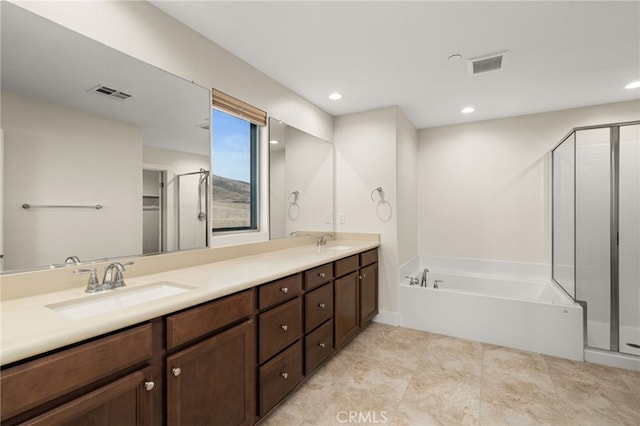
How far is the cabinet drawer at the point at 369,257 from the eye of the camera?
2873 millimetres

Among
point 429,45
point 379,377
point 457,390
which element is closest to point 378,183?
point 429,45

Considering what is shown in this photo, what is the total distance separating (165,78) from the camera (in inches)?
69.4

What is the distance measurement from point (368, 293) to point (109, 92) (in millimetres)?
2582

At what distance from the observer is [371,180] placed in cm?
332

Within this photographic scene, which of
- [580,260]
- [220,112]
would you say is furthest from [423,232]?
[220,112]

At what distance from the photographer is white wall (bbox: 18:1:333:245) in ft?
4.59

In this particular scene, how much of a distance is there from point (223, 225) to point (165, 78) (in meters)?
1.01

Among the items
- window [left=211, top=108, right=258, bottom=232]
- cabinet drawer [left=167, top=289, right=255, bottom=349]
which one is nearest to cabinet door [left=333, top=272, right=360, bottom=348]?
window [left=211, top=108, right=258, bottom=232]

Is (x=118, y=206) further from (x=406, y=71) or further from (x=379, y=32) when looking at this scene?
(x=406, y=71)

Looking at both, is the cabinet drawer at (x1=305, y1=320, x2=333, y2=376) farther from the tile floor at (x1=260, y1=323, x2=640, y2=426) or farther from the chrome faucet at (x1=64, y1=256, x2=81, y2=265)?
the chrome faucet at (x1=64, y1=256, x2=81, y2=265)

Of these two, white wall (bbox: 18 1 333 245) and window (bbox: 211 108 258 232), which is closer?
white wall (bbox: 18 1 333 245)

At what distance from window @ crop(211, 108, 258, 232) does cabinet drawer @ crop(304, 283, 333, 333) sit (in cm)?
79

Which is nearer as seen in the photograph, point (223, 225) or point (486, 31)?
point (486, 31)

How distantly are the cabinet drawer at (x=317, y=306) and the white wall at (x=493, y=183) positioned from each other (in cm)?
232
